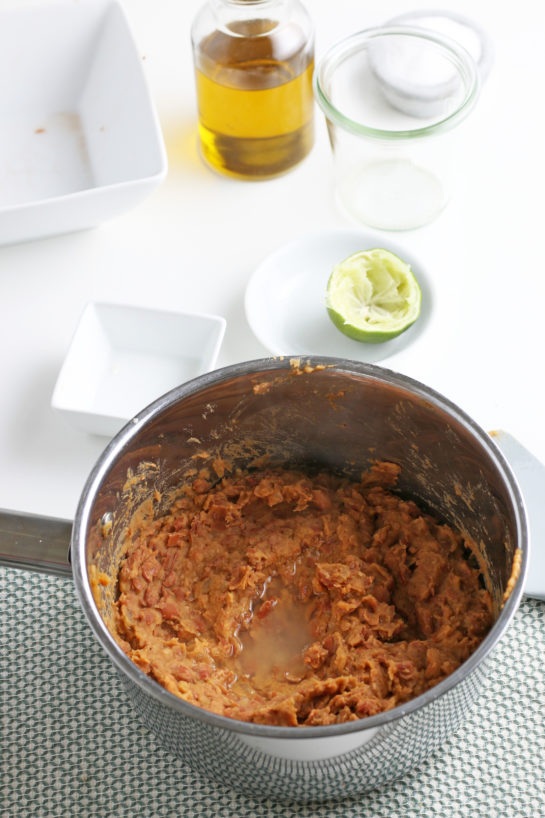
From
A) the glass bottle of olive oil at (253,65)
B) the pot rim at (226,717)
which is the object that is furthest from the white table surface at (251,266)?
the pot rim at (226,717)

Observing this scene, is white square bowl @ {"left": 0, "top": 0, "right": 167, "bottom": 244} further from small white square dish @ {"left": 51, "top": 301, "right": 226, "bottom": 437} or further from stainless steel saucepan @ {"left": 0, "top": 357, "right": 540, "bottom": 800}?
stainless steel saucepan @ {"left": 0, "top": 357, "right": 540, "bottom": 800}

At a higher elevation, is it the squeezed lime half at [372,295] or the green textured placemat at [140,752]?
the squeezed lime half at [372,295]

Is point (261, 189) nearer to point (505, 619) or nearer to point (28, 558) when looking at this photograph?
point (28, 558)

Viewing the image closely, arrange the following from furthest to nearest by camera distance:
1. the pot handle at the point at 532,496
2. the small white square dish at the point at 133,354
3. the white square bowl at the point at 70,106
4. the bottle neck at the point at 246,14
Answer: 1. the white square bowl at the point at 70,106
2. the bottle neck at the point at 246,14
3. the small white square dish at the point at 133,354
4. the pot handle at the point at 532,496

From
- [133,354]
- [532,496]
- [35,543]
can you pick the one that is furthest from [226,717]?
[133,354]

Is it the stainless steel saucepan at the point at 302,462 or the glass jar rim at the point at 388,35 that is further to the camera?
the glass jar rim at the point at 388,35

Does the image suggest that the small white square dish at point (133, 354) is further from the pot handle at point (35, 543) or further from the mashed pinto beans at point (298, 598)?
the pot handle at point (35, 543)
